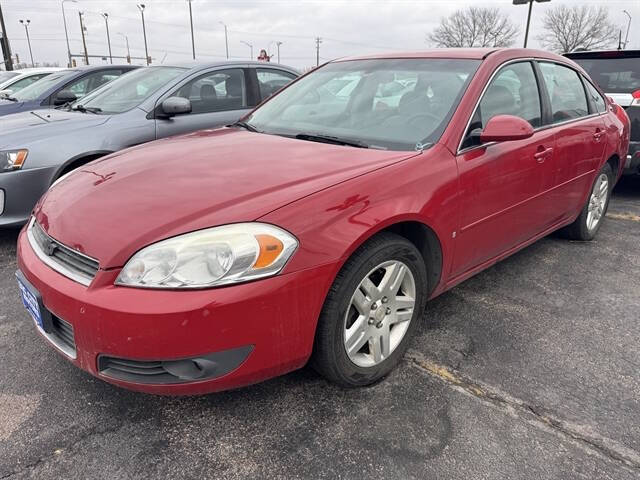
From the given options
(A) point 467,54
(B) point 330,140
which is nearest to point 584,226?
(A) point 467,54

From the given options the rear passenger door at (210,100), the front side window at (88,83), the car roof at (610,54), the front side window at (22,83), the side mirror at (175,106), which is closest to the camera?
the side mirror at (175,106)

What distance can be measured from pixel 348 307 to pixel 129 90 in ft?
12.4

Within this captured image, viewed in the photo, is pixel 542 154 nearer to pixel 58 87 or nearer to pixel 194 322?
pixel 194 322

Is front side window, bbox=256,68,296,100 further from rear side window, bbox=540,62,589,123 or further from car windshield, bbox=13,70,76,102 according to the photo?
car windshield, bbox=13,70,76,102

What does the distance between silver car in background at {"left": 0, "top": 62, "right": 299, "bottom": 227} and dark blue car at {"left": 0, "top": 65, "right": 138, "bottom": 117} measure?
2077 millimetres

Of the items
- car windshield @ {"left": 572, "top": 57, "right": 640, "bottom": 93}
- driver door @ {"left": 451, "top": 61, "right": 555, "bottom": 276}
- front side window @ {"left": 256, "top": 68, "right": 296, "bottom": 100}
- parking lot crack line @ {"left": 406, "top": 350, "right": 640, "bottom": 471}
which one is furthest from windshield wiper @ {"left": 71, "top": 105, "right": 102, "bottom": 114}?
car windshield @ {"left": 572, "top": 57, "right": 640, "bottom": 93}

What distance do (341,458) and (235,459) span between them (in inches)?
15.5

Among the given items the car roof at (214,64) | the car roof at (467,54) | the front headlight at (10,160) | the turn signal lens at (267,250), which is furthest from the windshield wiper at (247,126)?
the car roof at (214,64)

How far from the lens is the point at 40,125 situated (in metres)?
4.15

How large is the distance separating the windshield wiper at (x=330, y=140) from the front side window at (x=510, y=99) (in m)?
0.53

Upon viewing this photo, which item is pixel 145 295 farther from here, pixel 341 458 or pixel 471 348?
pixel 471 348

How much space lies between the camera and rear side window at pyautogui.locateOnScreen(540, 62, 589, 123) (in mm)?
3400

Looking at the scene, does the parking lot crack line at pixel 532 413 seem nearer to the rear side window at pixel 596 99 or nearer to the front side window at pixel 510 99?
the front side window at pixel 510 99

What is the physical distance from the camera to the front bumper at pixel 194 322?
5.46 feet
